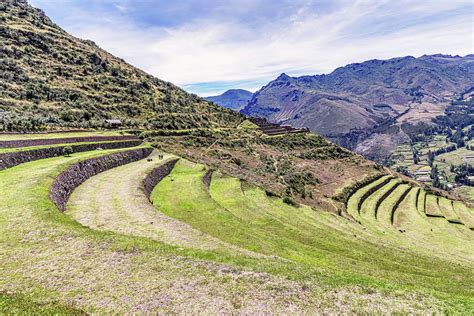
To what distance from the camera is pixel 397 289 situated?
13711 millimetres

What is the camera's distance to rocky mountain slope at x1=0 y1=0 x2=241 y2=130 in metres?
75.7

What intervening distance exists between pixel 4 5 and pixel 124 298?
16402cm

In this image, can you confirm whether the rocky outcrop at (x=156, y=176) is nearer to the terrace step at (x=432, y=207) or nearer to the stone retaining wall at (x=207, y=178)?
the stone retaining wall at (x=207, y=178)

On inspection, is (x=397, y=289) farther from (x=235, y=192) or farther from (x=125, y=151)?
(x=125, y=151)

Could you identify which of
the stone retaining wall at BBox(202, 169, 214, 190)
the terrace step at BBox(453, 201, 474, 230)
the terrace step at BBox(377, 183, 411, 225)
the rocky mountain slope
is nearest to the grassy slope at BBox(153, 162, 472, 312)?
the stone retaining wall at BBox(202, 169, 214, 190)

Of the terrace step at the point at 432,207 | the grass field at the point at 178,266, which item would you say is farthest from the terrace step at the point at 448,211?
the grass field at the point at 178,266

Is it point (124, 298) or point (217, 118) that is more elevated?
point (217, 118)

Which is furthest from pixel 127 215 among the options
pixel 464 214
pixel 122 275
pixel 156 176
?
pixel 464 214

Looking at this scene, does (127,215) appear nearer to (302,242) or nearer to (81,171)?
(81,171)

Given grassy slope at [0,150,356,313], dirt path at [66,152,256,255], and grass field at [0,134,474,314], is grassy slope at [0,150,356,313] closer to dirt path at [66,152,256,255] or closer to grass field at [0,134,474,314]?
grass field at [0,134,474,314]

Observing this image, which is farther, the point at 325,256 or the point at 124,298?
the point at 325,256

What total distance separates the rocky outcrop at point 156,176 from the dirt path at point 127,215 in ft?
5.57

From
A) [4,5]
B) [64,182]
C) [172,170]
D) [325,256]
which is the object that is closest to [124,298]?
[325,256]

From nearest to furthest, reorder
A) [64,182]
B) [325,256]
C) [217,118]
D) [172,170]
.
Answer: [325,256] → [64,182] → [172,170] → [217,118]
